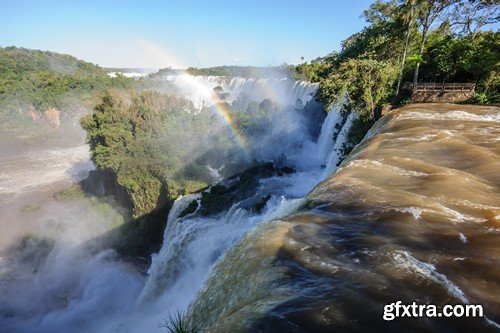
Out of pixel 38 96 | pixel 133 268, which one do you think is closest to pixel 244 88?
pixel 38 96

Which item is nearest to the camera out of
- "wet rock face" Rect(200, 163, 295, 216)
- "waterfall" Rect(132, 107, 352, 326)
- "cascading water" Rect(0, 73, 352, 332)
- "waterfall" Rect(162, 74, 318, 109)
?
"waterfall" Rect(132, 107, 352, 326)

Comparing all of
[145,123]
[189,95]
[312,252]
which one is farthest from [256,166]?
[189,95]

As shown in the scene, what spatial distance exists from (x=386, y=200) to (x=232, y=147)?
2271 centimetres

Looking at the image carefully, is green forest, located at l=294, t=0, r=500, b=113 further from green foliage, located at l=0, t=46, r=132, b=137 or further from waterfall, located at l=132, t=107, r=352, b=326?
green foliage, located at l=0, t=46, r=132, b=137

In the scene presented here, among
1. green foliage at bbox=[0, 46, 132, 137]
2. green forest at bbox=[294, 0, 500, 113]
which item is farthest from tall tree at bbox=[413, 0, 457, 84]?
green foliage at bbox=[0, 46, 132, 137]

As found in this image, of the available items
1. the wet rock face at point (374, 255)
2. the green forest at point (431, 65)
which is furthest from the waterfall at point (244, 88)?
the wet rock face at point (374, 255)

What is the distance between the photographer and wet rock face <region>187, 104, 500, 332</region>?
430 centimetres

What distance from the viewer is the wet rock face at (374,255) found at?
4.30 m

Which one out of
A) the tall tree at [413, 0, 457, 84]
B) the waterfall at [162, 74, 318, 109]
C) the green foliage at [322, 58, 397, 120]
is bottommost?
the waterfall at [162, 74, 318, 109]

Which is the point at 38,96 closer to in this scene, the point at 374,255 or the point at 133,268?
the point at 133,268

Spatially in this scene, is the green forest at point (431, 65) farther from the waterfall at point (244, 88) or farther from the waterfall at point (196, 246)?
the waterfall at point (244, 88)

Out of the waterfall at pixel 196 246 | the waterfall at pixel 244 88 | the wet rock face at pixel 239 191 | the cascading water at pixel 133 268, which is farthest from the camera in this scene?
the waterfall at pixel 244 88

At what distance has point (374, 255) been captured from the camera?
5.72m

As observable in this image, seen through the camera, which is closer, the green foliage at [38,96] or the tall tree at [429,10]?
the tall tree at [429,10]
